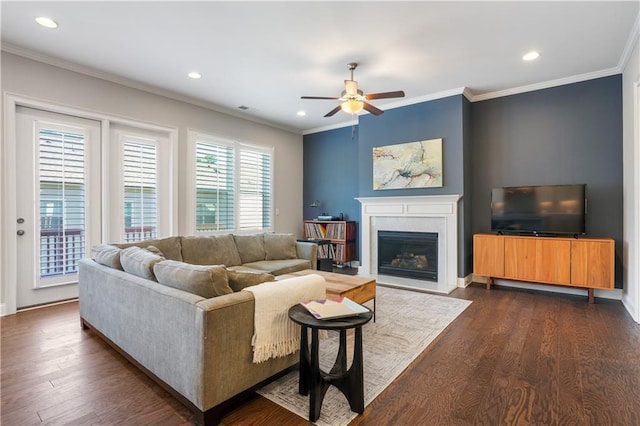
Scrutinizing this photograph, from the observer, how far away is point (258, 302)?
6.16 ft

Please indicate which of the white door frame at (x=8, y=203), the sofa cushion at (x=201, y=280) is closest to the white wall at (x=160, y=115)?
the white door frame at (x=8, y=203)

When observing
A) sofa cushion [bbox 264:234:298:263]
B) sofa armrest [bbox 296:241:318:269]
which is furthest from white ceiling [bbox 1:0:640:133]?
sofa armrest [bbox 296:241:318:269]

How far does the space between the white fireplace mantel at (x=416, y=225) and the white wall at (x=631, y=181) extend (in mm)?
1818

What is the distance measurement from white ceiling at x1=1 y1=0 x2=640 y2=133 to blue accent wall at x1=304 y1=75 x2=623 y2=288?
283 mm

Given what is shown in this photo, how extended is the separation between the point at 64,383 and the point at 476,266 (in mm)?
4671

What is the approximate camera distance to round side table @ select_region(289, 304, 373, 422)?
1705mm

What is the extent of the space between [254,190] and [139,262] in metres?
3.89

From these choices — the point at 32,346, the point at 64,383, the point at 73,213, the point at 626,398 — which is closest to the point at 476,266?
the point at 626,398

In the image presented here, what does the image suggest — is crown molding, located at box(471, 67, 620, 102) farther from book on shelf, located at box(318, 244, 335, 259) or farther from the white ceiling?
book on shelf, located at box(318, 244, 335, 259)

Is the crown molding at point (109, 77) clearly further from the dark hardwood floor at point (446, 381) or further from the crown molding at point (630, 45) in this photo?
the crown molding at point (630, 45)

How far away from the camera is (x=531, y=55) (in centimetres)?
358

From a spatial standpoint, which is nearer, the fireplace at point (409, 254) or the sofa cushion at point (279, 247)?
the sofa cushion at point (279, 247)

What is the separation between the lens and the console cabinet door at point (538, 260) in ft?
12.9

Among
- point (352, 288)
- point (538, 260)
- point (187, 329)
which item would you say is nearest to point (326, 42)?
point (352, 288)
